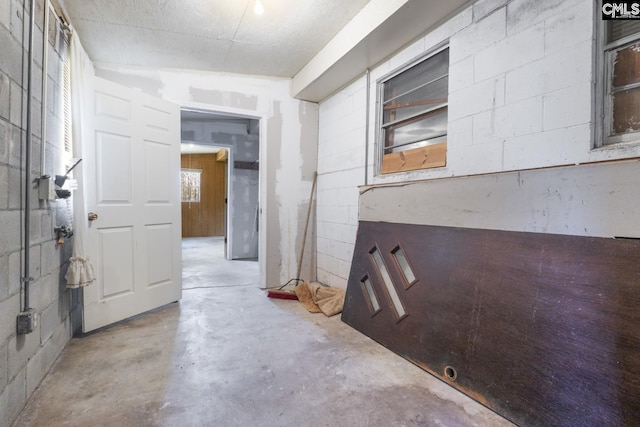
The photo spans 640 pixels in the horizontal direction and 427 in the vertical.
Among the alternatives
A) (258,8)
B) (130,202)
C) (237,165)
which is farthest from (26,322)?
(237,165)

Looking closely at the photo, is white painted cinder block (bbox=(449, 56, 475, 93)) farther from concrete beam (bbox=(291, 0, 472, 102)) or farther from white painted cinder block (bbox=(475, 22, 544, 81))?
concrete beam (bbox=(291, 0, 472, 102))

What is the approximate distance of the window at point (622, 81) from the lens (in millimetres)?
1439

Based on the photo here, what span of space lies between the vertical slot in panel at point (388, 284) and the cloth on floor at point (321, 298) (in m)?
0.70

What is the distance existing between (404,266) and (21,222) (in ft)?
7.25

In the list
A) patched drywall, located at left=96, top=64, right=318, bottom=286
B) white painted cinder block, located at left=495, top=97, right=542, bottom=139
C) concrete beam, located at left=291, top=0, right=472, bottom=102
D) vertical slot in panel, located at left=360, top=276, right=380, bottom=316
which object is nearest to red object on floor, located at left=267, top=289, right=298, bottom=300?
patched drywall, located at left=96, top=64, right=318, bottom=286

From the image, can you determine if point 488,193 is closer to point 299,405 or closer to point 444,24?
point 444,24

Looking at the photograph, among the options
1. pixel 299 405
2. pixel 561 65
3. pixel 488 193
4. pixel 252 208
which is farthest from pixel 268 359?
pixel 252 208

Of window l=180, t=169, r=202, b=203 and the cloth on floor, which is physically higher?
window l=180, t=169, r=202, b=203

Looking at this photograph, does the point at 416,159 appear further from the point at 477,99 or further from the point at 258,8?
the point at 258,8

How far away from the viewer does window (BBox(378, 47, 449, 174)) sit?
7.76 feet

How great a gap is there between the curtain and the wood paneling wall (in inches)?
294

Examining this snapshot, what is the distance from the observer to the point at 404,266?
2.28 m

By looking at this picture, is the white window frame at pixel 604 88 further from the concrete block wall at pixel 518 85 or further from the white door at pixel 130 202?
the white door at pixel 130 202

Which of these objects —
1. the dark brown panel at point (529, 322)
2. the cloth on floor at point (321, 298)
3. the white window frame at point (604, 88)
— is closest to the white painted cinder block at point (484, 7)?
the white window frame at point (604, 88)
